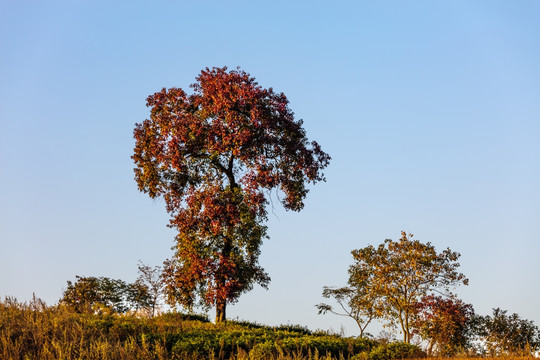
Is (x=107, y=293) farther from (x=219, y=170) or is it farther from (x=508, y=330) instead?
(x=508, y=330)

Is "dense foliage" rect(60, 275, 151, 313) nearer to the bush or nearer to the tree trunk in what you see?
the tree trunk

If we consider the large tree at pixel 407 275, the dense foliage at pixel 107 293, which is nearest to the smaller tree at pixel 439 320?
the large tree at pixel 407 275

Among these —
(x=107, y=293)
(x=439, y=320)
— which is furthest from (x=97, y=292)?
(x=439, y=320)

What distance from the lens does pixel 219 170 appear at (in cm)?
3197

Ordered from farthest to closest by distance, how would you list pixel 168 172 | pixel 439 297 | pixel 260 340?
pixel 439 297
pixel 168 172
pixel 260 340

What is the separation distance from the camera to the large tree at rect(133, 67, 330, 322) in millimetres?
29828

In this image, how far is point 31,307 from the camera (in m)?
23.8

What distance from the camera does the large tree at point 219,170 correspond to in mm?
29828

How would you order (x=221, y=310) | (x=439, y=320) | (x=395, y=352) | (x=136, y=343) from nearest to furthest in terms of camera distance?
(x=136, y=343) < (x=395, y=352) < (x=221, y=310) < (x=439, y=320)

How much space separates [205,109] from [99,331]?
13.8 m

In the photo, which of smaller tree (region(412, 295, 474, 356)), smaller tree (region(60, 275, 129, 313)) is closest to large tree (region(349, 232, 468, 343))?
smaller tree (region(412, 295, 474, 356))

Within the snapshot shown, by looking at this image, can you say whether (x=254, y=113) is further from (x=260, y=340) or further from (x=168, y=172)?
(x=260, y=340)

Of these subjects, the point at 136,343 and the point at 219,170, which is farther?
the point at 219,170

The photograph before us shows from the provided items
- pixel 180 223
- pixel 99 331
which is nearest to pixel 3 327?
pixel 99 331
